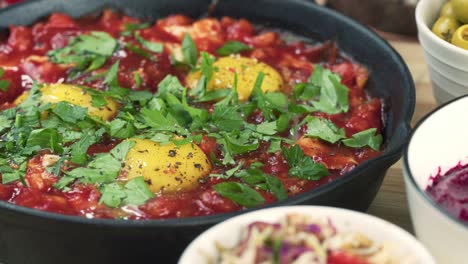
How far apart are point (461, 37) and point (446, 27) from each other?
138 mm

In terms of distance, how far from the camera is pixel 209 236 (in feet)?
8.40

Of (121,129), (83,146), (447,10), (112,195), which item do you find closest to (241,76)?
(121,129)

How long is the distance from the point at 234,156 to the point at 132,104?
0.75 metres

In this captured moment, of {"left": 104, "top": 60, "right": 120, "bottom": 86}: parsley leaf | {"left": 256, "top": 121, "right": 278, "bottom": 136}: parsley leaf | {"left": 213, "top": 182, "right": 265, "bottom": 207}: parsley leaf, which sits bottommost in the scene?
{"left": 256, "top": 121, "right": 278, "bottom": 136}: parsley leaf

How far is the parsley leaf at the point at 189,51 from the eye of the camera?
447 centimetres

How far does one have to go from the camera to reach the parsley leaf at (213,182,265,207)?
3.18 m

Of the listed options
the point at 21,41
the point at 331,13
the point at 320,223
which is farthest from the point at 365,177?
the point at 21,41

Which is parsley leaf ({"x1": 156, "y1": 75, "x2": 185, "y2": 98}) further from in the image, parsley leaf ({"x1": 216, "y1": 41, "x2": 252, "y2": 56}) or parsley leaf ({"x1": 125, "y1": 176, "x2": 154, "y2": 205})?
parsley leaf ({"x1": 125, "y1": 176, "x2": 154, "y2": 205})

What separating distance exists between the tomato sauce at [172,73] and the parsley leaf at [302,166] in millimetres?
30

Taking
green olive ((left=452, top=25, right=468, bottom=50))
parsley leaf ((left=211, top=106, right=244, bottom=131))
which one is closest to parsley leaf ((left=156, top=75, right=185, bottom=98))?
parsley leaf ((left=211, top=106, right=244, bottom=131))

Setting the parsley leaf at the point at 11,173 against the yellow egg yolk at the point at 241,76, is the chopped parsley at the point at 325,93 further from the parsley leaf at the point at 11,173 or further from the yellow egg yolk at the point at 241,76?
the parsley leaf at the point at 11,173

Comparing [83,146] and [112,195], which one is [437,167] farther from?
[83,146]

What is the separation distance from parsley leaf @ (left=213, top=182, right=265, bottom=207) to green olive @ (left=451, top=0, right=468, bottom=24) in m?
1.58

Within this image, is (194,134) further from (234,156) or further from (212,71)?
(212,71)
